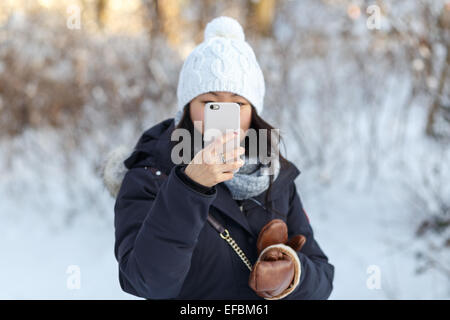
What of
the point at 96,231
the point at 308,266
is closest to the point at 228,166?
the point at 308,266

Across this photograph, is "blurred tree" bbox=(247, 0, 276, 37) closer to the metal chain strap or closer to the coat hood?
the coat hood

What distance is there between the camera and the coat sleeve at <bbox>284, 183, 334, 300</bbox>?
4.26 ft

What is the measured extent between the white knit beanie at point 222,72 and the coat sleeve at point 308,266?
0.45 meters

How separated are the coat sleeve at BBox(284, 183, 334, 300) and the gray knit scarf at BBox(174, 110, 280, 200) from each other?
220mm

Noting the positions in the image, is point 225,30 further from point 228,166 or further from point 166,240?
point 166,240

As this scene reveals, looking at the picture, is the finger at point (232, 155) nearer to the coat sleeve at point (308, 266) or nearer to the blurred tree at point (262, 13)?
the coat sleeve at point (308, 266)

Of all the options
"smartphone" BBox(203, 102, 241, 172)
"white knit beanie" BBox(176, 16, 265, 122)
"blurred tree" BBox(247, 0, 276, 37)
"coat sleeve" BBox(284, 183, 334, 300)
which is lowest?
"coat sleeve" BBox(284, 183, 334, 300)

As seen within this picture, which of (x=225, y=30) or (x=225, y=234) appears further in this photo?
(x=225, y=30)

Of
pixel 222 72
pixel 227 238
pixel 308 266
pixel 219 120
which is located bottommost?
pixel 308 266

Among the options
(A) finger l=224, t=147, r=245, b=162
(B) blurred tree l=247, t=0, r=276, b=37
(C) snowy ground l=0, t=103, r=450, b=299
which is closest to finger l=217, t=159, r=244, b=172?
(A) finger l=224, t=147, r=245, b=162

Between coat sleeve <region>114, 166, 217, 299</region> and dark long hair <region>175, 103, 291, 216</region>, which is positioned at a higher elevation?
dark long hair <region>175, 103, 291, 216</region>

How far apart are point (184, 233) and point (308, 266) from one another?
554mm

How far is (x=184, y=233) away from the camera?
3.18 ft
